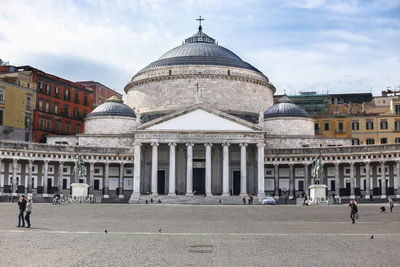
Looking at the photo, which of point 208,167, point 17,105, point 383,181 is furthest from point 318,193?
point 17,105

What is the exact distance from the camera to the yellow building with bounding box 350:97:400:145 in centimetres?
7844

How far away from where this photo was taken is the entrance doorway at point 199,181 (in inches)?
2562

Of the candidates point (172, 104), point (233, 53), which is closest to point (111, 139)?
point (172, 104)

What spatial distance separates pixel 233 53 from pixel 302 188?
26.2m

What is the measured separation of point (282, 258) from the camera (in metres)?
14.6

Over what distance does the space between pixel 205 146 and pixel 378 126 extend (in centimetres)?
3108

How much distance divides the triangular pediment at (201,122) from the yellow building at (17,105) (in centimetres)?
2029

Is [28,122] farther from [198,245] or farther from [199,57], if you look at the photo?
[198,245]

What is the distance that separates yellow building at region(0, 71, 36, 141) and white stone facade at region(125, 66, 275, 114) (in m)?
15.3

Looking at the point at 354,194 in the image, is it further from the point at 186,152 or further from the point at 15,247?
the point at 15,247

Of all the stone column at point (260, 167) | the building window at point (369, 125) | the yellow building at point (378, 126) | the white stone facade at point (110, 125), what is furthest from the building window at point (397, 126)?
the white stone facade at point (110, 125)

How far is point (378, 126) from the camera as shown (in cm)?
7969

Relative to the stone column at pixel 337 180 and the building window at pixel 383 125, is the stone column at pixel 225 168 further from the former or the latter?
the building window at pixel 383 125

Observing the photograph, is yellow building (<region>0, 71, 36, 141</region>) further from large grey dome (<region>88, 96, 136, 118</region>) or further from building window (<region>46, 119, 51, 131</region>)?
large grey dome (<region>88, 96, 136, 118</region>)
